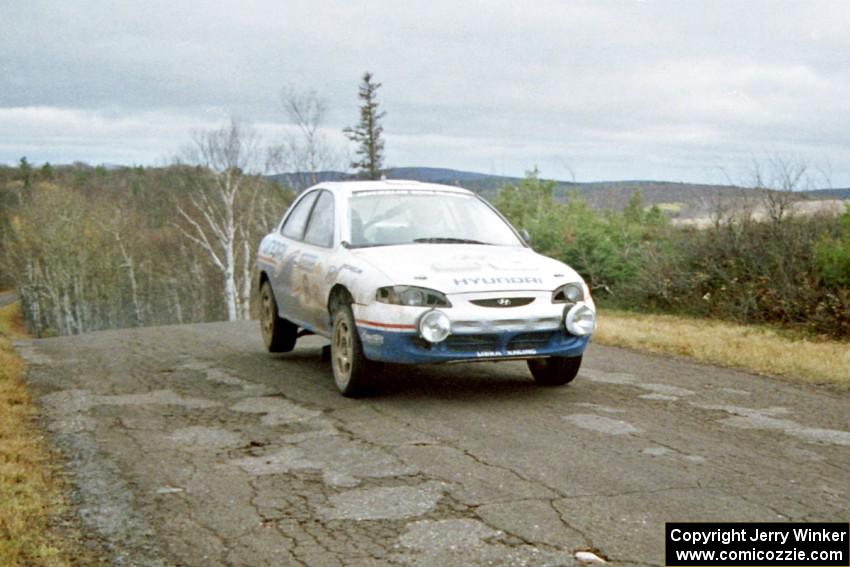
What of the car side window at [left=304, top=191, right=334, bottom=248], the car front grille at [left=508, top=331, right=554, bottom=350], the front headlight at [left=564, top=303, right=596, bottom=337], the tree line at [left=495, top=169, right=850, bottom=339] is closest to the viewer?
the car front grille at [left=508, top=331, right=554, bottom=350]

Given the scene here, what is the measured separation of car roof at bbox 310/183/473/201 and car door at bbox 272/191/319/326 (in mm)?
475

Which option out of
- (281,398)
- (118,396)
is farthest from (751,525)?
(118,396)

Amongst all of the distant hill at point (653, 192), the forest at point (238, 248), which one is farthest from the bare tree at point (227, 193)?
the distant hill at point (653, 192)

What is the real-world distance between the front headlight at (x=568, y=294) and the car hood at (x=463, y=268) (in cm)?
5

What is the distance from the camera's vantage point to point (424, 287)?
7102 mm

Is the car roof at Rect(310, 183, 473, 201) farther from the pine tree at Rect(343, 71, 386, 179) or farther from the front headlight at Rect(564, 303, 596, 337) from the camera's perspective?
the pine tree at Rect(343, 71, 386, 179)

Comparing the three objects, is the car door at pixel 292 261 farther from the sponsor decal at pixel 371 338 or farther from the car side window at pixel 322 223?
the sponsor decal at pixel 371 338

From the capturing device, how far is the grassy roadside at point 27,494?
159 inches

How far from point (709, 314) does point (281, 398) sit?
31.3 ft

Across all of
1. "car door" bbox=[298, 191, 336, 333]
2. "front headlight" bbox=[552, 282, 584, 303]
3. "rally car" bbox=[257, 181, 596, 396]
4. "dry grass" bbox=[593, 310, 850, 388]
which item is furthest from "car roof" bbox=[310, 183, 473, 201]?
"dry grass" bbox=[593, 310, 850, 388]

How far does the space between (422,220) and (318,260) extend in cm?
99

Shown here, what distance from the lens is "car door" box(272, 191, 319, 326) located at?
9086mm

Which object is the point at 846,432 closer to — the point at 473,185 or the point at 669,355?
the point at 669,355

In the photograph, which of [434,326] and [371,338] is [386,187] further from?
[434,326]
